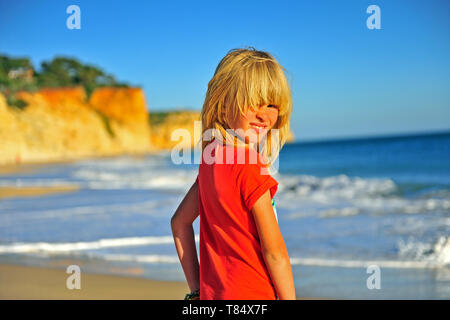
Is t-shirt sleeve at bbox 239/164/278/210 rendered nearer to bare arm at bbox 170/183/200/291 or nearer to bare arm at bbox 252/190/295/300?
bare arm at bbox 252/190/295/300

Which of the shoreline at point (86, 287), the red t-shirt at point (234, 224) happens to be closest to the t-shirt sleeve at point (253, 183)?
the red t-shirt at point (234, 224)

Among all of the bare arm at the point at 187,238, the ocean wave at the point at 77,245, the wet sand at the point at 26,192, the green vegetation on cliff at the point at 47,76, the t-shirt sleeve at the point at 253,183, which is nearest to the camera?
the t-shirt sleeve at the point at 253,183

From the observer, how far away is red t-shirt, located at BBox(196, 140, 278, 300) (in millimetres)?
1342

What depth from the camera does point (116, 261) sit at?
6031mm

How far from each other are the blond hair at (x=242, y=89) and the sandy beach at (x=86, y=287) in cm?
347

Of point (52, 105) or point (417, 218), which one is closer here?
point (417, 218)

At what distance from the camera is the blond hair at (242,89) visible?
1410 mm

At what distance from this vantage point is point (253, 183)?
133 cm

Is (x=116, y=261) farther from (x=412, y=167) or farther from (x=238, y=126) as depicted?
(x=412, y=167)

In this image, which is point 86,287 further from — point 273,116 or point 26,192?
point 26,192

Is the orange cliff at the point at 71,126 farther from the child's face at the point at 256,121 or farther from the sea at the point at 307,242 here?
the child's face at the point at 256,121

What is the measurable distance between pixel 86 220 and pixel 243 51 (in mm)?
8365

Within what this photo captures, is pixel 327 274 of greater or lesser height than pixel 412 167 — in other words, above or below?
below
